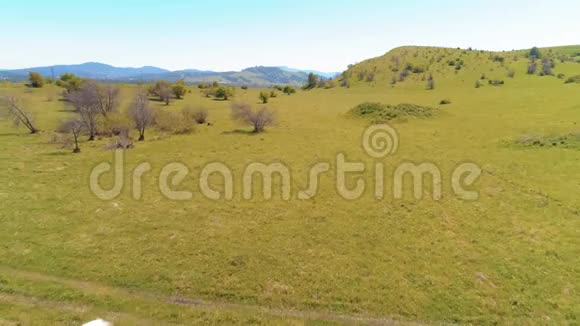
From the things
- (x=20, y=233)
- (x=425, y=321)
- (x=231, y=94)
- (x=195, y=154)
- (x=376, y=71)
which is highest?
(x=376, y=71)

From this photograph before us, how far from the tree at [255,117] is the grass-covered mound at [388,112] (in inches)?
667

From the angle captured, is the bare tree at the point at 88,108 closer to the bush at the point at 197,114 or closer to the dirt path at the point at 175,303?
the bush at the point at 197,114

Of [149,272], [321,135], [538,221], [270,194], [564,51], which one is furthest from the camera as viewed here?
[564,51]

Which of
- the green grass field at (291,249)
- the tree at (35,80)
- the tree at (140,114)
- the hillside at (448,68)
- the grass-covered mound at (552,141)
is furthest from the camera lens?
the hillside at (448,68)

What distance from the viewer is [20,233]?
49.1 ft

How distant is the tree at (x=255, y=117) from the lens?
40.4 m

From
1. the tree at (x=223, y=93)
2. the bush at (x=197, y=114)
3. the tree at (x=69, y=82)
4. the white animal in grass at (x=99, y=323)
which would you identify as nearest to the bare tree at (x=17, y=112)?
the bush at (x=197, y=114)

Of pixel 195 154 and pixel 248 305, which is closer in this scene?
pixel 248 305

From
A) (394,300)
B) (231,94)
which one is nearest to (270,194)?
(394,300)

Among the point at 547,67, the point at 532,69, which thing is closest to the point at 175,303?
the point at 532,69

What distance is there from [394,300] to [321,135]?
28.0 metres

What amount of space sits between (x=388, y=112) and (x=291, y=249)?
39.7m

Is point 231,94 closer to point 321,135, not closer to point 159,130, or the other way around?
point 159,130

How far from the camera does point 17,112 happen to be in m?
36.4
